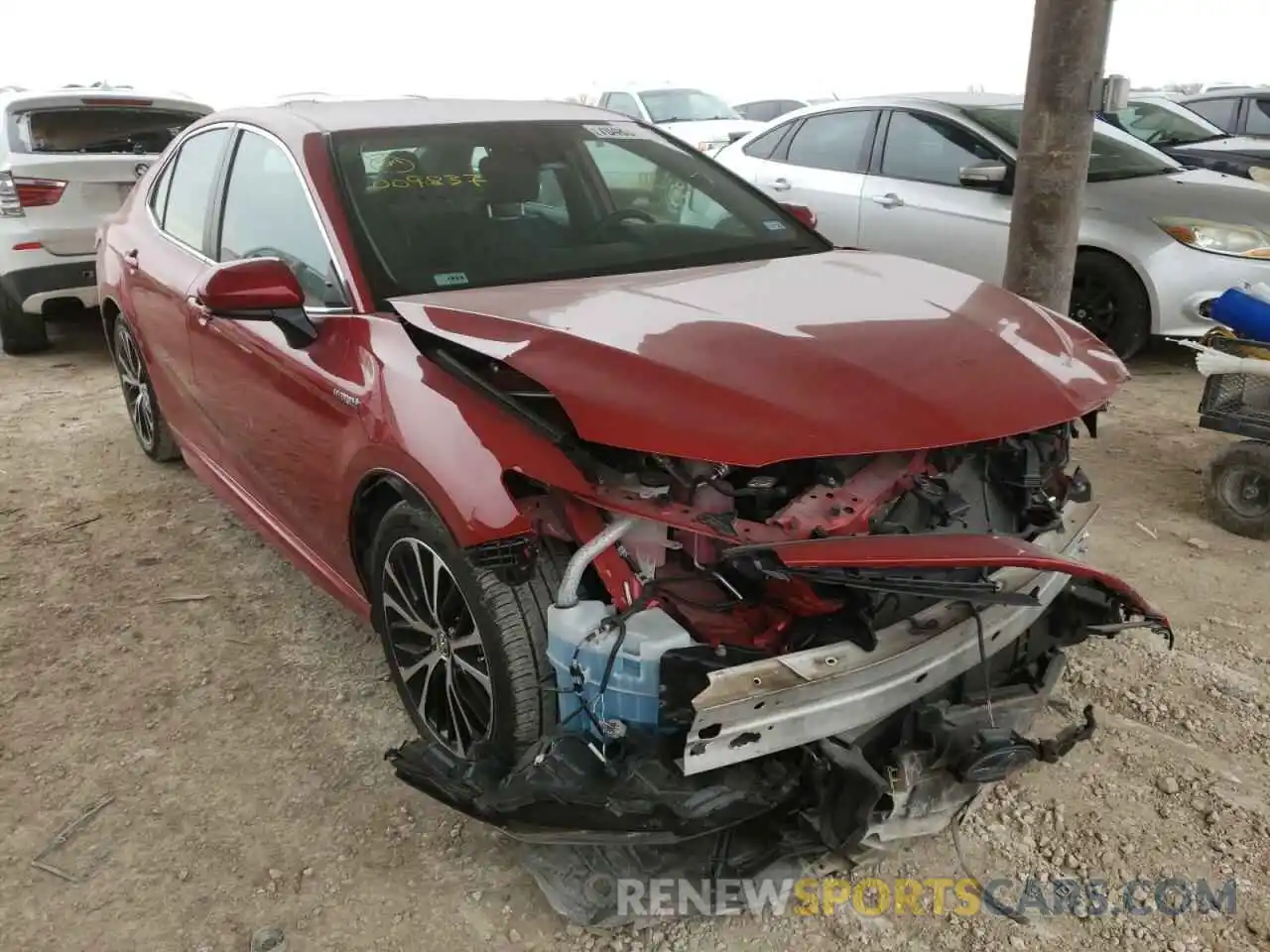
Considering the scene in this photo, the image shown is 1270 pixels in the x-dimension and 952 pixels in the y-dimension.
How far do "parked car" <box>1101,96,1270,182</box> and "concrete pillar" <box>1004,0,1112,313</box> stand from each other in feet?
11.8

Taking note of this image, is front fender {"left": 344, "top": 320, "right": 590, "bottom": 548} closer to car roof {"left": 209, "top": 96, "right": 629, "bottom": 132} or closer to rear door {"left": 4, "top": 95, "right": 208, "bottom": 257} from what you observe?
car roof {"left": 209, "top": 96, "right": 629, "bottom": 132}

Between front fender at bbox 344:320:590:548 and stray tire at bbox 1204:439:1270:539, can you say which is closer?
front fender at bbox 344:320:590:548

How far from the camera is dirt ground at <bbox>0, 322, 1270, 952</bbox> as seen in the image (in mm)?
2164

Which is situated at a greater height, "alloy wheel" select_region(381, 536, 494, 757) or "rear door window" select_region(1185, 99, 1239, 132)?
"rear door window" select_region(1185, 99, 1239, 132)

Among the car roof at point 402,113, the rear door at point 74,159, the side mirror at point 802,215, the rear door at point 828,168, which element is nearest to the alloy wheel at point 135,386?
the car roof at point 402,113

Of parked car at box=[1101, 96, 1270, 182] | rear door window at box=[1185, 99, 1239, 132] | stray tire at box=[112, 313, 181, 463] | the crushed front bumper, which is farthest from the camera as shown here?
rear door window at box=[1185, 99, 1239, 132]

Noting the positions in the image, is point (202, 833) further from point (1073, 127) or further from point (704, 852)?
point (1073, 127)

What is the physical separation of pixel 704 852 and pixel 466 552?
2.64 feet

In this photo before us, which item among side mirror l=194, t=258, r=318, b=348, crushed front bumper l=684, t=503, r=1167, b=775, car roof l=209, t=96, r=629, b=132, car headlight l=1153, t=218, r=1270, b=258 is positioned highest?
Answer: car roof l=209, t=96, r=629, b=132

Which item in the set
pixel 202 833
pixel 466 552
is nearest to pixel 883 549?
pixel 466 552

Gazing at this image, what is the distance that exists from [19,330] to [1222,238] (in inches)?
293

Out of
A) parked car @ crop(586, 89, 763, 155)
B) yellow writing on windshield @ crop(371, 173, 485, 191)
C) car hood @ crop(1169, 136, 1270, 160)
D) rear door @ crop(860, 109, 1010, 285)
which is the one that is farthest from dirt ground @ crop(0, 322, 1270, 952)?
parked car @ crop(586, 89, 763, 155)

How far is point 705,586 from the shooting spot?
2150 mm

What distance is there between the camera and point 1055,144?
434 cm
